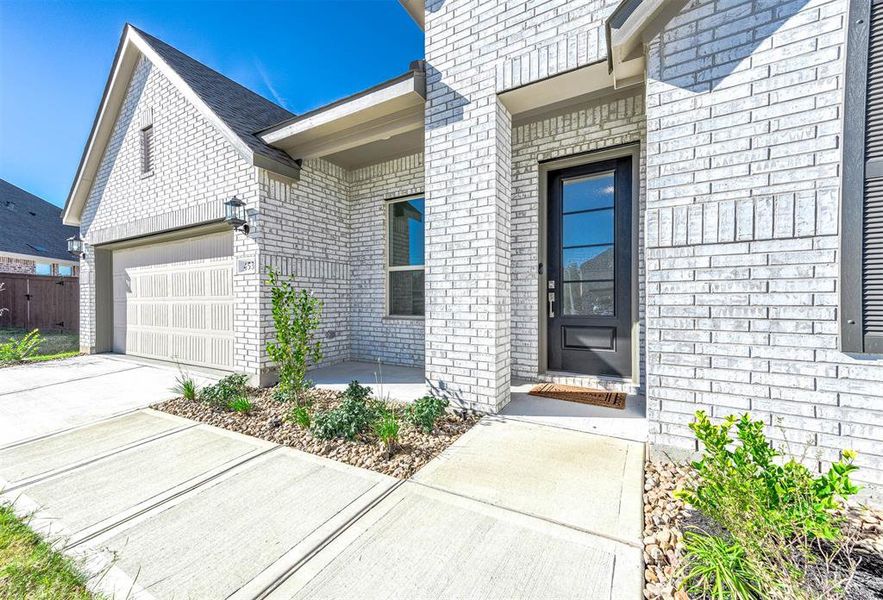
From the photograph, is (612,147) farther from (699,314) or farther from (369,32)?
(369,32)

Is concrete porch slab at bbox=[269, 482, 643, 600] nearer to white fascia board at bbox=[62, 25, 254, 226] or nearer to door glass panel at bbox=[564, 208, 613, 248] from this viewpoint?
door glass panel at bbox=[564, 208, 613, 248]

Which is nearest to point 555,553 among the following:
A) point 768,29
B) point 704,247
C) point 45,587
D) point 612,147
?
point 704,247

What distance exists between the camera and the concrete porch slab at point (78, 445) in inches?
99.5

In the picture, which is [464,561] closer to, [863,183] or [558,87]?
[863,183]

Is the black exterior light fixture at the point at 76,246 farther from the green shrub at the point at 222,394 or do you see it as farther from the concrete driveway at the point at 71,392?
the green shrub at the point at 222,394

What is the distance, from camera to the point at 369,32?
25.3 ft

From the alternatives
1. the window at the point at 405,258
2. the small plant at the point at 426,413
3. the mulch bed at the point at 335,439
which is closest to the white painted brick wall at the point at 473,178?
the small plant at the point at 426,413

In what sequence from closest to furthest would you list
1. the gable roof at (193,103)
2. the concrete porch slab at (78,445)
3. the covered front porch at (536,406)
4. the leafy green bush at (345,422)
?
the concrete porch slab at (78,445) → the leafy green bush at (345,422) → the covered front porch at (536,406) → the gable roof at (193,103)

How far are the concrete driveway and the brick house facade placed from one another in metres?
1.29

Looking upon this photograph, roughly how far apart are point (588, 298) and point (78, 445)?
516cm

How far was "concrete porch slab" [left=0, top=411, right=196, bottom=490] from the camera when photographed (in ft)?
8.29

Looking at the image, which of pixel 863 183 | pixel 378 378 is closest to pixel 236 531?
pixel 378 378

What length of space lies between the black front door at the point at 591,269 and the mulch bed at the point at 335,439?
175 cm

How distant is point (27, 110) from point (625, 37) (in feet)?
50.7
